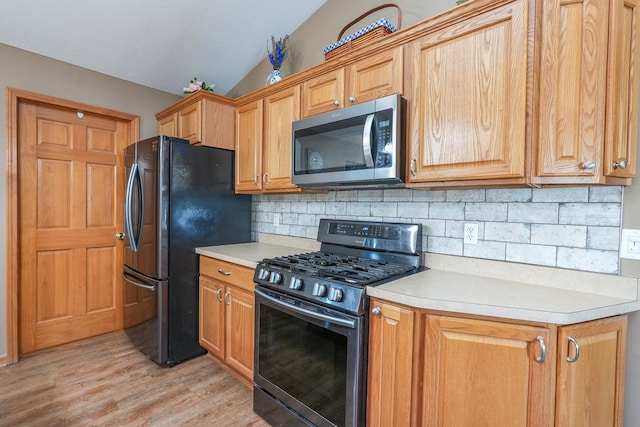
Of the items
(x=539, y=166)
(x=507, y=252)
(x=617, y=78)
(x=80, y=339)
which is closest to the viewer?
(x=617, y=78)

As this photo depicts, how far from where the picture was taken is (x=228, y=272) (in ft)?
6.93

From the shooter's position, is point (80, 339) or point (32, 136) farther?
point (80, 339)

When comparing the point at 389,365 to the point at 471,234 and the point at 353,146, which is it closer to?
the point at 471,234

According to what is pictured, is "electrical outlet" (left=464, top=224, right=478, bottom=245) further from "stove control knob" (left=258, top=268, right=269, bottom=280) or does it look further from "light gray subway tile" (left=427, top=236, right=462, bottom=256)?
"stove control knob" (left=258, top=268, right=269, bottom=280)

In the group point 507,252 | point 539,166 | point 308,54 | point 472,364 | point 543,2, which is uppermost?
point 308,54

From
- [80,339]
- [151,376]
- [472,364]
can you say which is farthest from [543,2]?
[80,339]

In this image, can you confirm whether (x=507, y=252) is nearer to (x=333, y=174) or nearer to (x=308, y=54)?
(x=333, y=174)

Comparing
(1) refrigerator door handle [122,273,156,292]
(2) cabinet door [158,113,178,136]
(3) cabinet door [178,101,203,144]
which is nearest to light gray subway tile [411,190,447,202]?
(3) cabinet door [178,101,203,144]

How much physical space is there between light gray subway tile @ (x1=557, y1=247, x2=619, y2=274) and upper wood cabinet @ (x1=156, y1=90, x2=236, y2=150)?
2.37 m

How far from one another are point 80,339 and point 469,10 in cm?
373

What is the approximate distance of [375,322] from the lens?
1.33m

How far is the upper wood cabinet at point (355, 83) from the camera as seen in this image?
5.28 ft

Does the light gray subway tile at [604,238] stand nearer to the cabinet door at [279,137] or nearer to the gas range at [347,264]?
the gas range at [347,264]

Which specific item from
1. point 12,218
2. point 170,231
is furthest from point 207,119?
point 12,218
